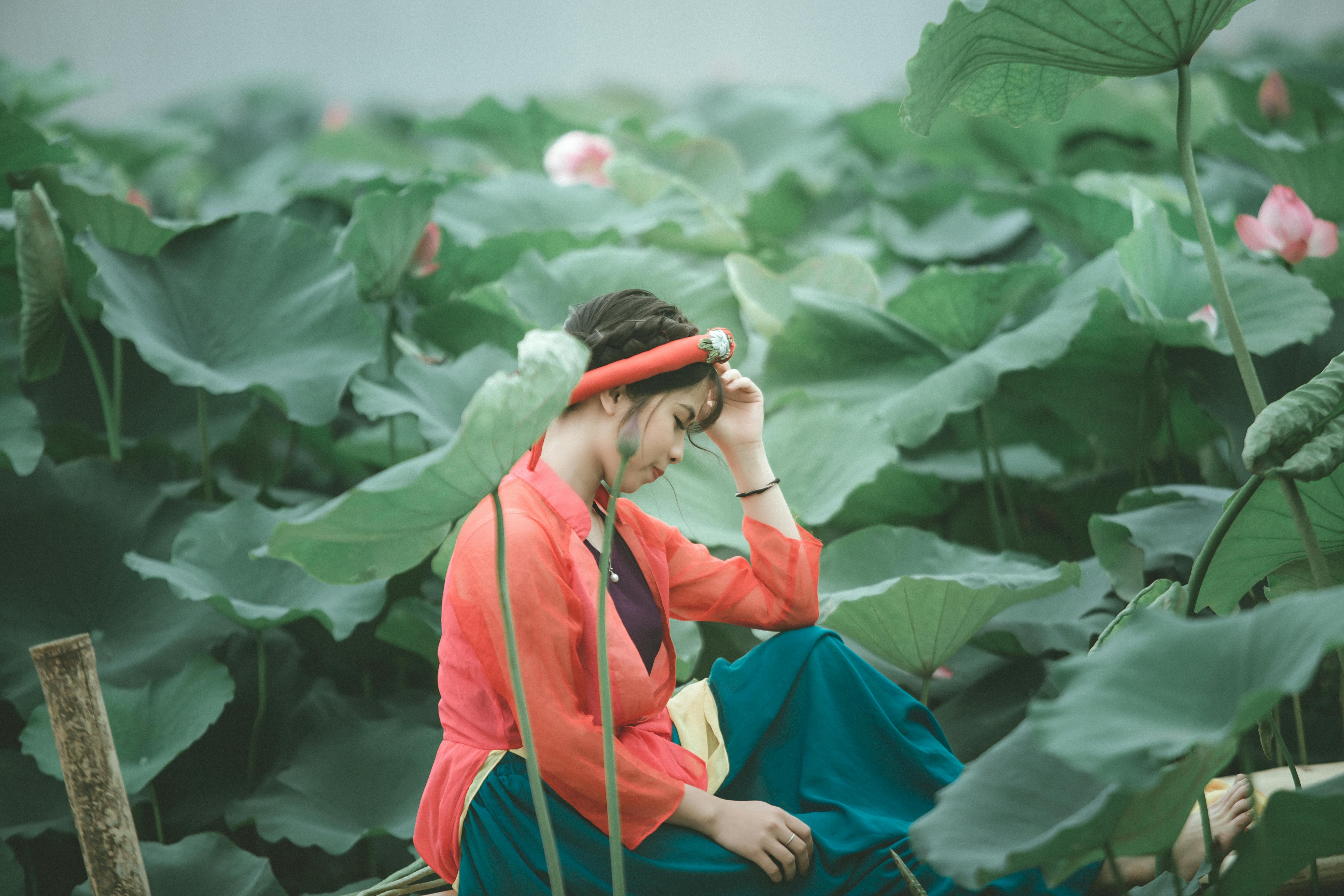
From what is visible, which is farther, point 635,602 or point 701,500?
point 701,500

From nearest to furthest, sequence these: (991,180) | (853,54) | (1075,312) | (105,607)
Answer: (105,607) < (1075,312) < (991,180) < (853,54)

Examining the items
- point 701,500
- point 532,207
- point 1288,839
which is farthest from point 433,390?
point 1288,839

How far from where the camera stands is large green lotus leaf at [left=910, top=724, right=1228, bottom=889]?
606mm

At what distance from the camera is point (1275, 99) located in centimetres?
227

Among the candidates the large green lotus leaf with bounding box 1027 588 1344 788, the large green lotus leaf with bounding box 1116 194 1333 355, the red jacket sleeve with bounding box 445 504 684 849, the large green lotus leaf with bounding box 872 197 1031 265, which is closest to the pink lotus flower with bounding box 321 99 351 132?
the large green lotus leaf with bounding box 872 197 1031 265

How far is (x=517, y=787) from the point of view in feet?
2.74

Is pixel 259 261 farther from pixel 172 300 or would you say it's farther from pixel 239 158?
pixel 239 158

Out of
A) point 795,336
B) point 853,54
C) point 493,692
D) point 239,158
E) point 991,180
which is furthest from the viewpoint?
point 853,54

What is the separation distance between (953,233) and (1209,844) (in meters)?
1.84

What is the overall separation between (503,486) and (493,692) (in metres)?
0.17

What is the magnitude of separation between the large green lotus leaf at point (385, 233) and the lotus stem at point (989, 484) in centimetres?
88

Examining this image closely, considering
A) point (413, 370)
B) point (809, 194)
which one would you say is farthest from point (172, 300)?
point (809, 194)

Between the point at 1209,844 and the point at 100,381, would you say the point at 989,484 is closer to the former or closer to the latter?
the point at 1209,844

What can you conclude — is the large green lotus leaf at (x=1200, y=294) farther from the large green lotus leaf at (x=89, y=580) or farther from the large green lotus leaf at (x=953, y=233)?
the large green lotus leaf at (x=89, y=580)
